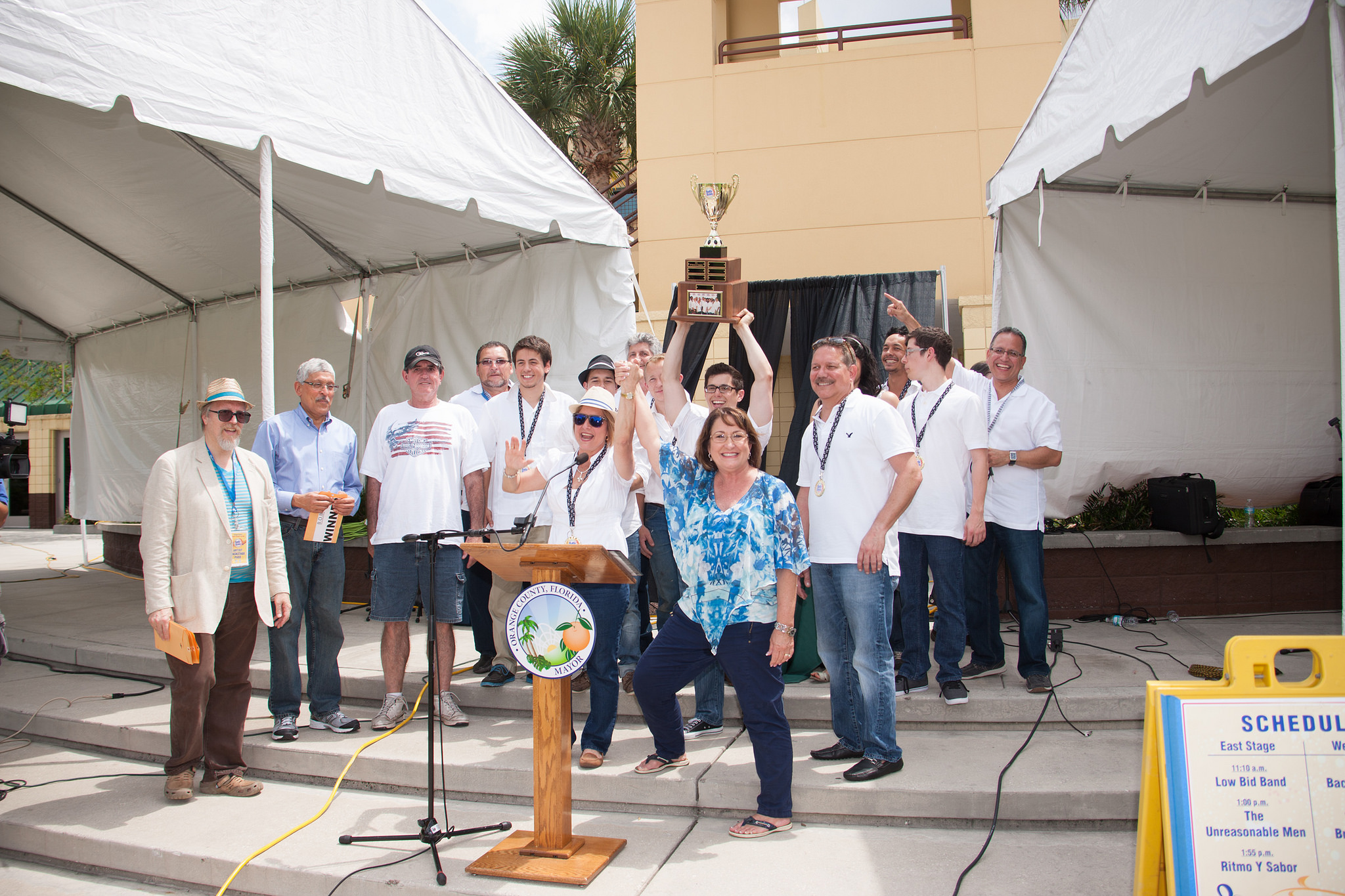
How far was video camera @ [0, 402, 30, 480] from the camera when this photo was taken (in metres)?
4.38

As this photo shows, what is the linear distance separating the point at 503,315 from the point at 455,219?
2.81 feet

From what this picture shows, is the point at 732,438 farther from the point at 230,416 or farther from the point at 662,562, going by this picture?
the point at 230,416

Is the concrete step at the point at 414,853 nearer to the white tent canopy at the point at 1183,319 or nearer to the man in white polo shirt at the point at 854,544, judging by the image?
the man in white polo shirt at the point at 854,544

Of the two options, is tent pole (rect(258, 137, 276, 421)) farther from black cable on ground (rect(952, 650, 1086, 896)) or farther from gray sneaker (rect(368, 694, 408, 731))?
black cable on ground (rect(952, 650, 1086, 896))

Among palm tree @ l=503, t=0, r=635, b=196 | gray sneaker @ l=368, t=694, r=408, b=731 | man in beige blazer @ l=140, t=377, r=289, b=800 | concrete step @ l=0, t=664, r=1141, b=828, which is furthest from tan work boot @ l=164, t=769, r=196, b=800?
palm tree @ l=503, t=0, r=635, b=196

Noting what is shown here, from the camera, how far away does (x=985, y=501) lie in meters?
4.77

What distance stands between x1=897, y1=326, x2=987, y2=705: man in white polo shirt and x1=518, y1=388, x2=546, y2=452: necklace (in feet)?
6.78

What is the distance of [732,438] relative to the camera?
341cm

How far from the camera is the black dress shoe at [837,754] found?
3.85 metres

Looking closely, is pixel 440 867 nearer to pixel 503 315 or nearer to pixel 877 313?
pixel 503 315

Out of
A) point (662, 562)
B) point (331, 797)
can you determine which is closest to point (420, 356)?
point (662, 562)

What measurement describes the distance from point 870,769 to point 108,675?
17.1 ft

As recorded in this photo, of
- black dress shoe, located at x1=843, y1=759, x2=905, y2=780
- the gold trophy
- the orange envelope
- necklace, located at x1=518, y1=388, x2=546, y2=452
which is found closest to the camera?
black dress shoe, located at x1=843, y1=759, x2=905, y2=780

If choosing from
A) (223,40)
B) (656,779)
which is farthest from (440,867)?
(223,40)
